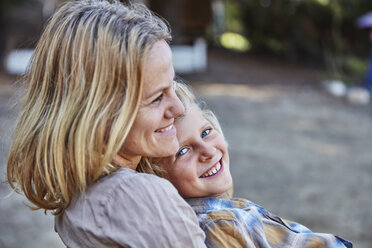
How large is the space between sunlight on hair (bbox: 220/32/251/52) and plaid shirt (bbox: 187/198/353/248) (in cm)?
1750

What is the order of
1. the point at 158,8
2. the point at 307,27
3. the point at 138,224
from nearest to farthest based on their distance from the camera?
the point at 138,224 → the point at 158,8 → the point at 307,27

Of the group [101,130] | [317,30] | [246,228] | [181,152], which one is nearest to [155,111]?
[101,130]

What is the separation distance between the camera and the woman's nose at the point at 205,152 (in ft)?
5.52

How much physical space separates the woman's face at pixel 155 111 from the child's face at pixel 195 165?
6.8 inches

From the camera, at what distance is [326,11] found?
15.6m

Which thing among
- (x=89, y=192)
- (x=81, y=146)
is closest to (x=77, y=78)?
(x=81, y=146)

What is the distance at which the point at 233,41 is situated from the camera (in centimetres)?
2031

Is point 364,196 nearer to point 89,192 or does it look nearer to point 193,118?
point 193,118

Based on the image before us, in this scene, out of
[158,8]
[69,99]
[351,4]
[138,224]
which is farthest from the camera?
[351,4]

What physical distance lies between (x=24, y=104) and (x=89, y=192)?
0.34 metres

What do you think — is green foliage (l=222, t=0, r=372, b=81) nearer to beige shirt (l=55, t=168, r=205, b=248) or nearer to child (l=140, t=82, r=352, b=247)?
child (l=140, t=82, r=352, b=247)

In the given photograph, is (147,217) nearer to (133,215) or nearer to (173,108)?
(133,215)

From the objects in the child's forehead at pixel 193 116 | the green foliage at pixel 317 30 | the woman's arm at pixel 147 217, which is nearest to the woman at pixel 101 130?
the woman's arm at pixel 147 217

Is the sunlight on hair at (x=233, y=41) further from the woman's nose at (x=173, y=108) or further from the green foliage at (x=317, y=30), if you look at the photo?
the woman's nose at (x=173, y=108)
